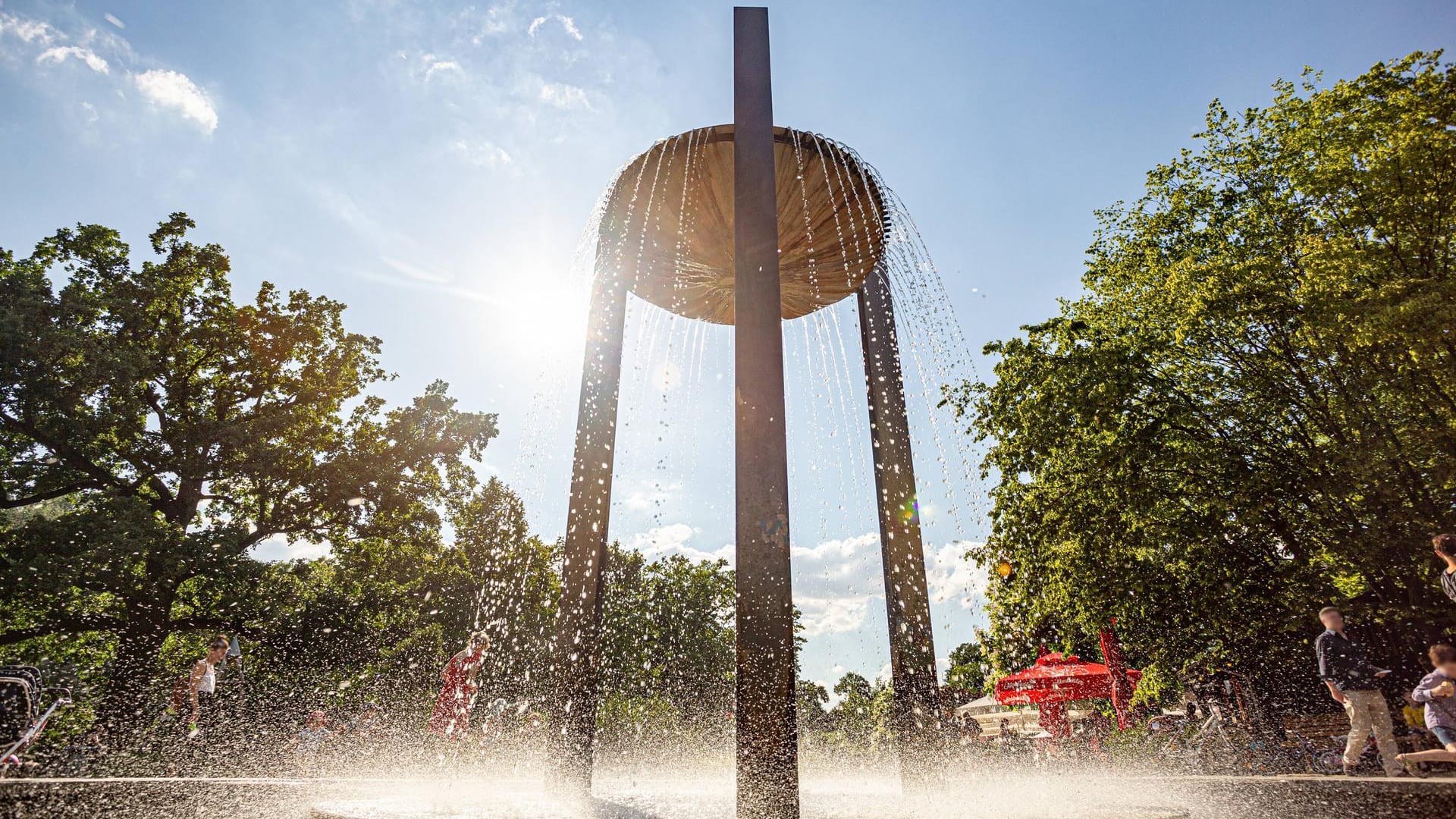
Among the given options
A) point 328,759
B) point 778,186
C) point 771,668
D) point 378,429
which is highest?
point 378,429

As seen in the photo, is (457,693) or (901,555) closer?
(901,555)

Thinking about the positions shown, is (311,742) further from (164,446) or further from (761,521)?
(761,521)

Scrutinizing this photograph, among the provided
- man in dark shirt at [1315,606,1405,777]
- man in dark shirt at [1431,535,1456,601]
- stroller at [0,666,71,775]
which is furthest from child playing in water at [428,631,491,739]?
man in dark shirt at [1431,535,1456,601]

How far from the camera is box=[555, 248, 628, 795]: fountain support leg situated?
6656 mm

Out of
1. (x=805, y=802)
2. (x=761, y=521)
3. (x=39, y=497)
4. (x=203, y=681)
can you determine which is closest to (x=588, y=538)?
(x=761, y=521)

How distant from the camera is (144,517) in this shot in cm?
1711

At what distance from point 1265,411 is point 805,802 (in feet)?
39.2

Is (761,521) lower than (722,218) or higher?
lower

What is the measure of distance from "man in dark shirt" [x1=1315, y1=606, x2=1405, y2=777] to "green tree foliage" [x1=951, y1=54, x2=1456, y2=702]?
5.33m

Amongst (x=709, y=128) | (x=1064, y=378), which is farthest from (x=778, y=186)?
(x=1064, y=378)

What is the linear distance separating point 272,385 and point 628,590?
69.7 feet

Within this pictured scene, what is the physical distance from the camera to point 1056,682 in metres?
15.3

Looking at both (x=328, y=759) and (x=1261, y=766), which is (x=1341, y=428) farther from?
(x=328, y=759)

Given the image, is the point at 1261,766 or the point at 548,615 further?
the point at 548,615
